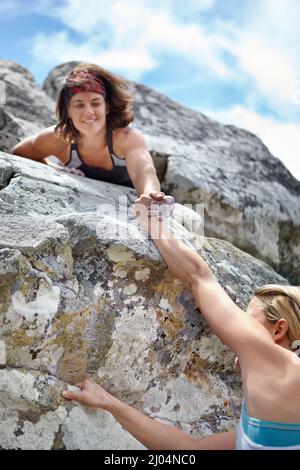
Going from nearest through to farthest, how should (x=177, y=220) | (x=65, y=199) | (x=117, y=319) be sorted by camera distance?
(x=117, y=319)
(x=65, y=199)
(x=177, y=220)

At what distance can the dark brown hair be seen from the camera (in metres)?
5.42

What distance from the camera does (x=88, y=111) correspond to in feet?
17.3

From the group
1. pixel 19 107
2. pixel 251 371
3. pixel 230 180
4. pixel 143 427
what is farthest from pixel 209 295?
pixel 19 107

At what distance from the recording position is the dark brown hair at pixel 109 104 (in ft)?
17.8

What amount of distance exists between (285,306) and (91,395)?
1.15 metres

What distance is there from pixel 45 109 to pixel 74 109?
105 inches

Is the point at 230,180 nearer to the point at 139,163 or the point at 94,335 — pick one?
the point at 139,163

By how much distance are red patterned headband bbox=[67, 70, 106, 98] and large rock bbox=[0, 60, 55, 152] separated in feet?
Result: 5.37

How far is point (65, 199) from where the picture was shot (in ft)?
13.9

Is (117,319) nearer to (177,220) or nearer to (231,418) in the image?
(231,418)

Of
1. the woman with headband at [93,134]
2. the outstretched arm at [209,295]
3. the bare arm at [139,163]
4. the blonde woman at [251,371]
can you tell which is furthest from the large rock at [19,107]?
Answer: the blonde woman at [251,371]

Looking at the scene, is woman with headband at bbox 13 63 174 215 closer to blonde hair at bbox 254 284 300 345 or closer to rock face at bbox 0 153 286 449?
rock face at bbox 0 153 286 449

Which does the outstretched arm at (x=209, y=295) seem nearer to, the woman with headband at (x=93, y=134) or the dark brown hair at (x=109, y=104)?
the woman with headband at (x=93, y=134)
